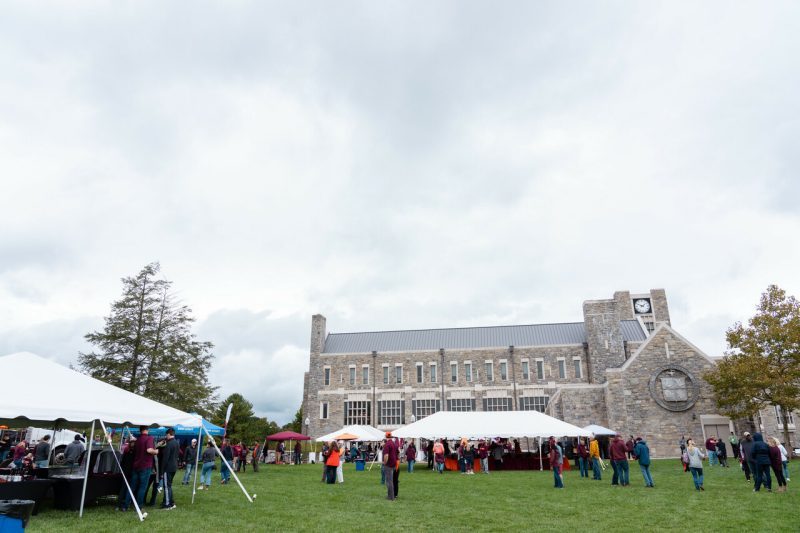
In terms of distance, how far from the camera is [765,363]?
2911cm

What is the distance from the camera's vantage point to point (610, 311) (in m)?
45.7

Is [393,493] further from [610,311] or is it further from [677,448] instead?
[610,311]

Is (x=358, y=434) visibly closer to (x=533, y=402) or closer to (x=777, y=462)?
(x=533, y=402)

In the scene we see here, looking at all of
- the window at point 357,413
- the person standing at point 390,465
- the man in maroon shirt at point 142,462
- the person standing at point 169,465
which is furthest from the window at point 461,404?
the man in maroon shirt at point 142,462

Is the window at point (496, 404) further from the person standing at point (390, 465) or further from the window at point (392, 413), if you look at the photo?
the person standing at point (390, 465)

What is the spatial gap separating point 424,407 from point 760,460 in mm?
36480

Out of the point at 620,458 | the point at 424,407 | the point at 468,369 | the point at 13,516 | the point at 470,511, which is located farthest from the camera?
the point at 468,369

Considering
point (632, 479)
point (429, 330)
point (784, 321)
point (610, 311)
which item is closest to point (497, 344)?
point (429, 330)

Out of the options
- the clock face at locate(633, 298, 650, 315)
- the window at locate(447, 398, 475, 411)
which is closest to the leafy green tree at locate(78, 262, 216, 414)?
the window at locate(447, 398, 475, 411)

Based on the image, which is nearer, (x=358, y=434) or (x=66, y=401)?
(x=66, y=401)

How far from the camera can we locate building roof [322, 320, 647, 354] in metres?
50.0

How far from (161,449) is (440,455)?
628 inches

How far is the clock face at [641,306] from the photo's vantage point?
72244mm

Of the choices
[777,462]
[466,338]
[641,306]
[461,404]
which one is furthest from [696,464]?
[641,306]
